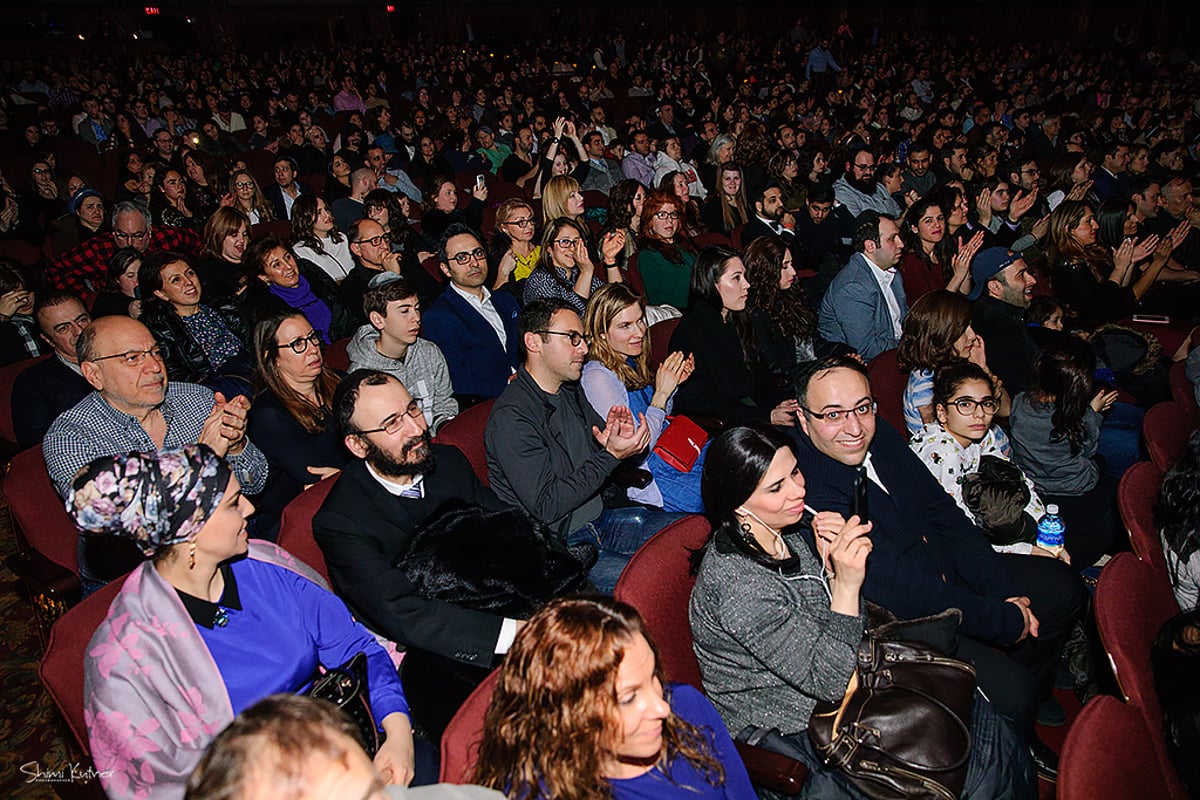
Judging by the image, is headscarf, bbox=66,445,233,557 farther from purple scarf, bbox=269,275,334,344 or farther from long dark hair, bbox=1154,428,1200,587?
long dark hair, bbox=1154,428,1200,587

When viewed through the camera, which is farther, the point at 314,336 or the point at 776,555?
the point at 314,336

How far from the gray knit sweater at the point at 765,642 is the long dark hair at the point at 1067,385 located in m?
1.68

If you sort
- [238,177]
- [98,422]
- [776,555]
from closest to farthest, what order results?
[776,555], [98,422], [238,177]

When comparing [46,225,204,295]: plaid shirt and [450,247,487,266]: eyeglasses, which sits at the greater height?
[450,247,487,266]: eyeglasses

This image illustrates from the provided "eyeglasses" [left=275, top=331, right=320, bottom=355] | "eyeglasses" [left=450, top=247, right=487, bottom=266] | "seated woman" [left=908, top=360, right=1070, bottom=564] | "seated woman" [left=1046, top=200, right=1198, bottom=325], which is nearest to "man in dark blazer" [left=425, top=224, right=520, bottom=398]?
"eyeglasses" [left=450, top=247, right=487, bottom=266]

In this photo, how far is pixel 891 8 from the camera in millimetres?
19969

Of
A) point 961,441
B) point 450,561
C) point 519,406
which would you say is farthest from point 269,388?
point 961,441

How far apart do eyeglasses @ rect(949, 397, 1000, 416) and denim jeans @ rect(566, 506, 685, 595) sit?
114 centimetres

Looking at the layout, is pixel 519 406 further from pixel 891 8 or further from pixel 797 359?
pixel 891 8

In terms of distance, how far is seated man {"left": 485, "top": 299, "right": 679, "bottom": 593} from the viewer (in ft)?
8.39

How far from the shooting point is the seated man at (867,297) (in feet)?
13.6

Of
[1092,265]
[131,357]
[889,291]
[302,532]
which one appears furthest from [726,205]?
[302,532]

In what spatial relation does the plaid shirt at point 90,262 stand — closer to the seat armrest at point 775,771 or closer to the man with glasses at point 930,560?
the man with glasses at point 930,560

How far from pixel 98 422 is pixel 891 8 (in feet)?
74.8
